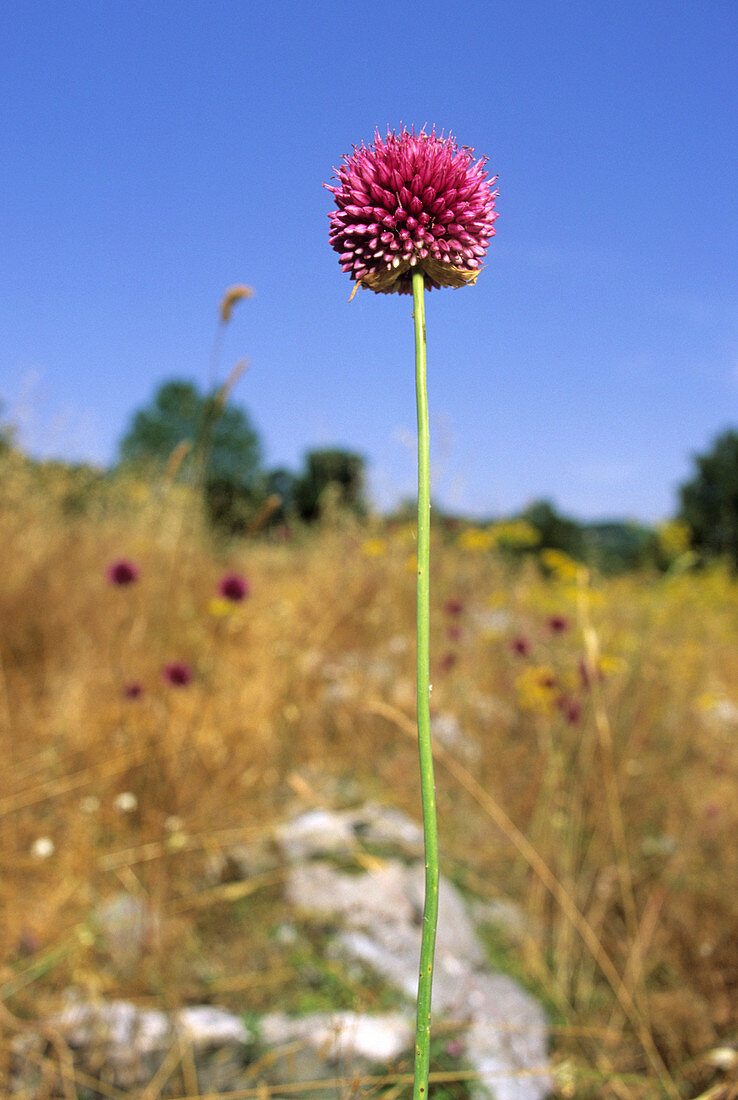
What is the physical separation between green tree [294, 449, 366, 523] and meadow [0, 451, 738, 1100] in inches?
104

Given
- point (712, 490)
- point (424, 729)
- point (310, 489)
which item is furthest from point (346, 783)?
point (712, 490)

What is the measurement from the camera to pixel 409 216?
593 millimetres

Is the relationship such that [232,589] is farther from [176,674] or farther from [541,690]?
[541,690]

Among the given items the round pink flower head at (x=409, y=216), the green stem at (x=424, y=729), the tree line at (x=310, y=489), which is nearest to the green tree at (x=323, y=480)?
the tree line at (x=310, y=489)

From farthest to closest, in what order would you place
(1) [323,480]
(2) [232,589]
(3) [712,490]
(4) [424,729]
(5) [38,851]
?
(3) [712,490]
(1) [323,480]
(2) [232,589]
(5) [38,851]
(4) [424,729]

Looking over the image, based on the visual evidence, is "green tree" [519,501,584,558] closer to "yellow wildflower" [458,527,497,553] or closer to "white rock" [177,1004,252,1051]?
"yellow wildflower" [458,527,497,553]

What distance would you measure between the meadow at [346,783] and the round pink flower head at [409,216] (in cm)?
75

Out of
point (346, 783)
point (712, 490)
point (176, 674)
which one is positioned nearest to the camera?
point (176, 674)

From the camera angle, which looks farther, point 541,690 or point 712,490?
point 712,490

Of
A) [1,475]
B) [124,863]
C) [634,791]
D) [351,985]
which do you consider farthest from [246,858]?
[1,475]

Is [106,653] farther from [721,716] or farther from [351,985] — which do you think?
[721,716]

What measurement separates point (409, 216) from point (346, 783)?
210 centimetres

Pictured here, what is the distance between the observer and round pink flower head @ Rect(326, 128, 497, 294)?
0.59 meters

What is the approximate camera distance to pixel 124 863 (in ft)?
6.24
